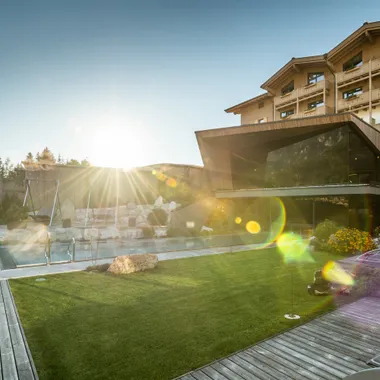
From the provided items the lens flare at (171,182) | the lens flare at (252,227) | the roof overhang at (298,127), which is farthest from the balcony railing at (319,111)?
the lens flare at (171,182)

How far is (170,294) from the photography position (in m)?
8.61

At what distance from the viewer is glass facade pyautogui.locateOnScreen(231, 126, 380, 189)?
2041 cm

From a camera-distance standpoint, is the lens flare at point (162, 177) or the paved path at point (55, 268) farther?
the lens flare at point (162, 177)

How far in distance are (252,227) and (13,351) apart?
2361 centimetres

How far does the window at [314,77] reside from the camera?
32.0 m

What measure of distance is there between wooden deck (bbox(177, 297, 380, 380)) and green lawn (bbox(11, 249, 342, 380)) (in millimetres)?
344

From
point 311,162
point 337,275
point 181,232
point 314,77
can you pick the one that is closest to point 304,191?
point 311,162

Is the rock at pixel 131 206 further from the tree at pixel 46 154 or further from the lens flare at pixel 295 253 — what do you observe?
the tree at pixel 46 154

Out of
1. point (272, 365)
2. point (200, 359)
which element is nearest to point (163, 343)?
point (200, 359)

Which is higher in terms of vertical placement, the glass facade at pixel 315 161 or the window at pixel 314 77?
the window at pixel 314 77

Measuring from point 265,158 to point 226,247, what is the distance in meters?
9.56

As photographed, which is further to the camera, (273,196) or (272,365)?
(273,196)

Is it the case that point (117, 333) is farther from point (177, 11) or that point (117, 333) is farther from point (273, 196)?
point (273, 196)

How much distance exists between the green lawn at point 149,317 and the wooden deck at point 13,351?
142 millimetres
